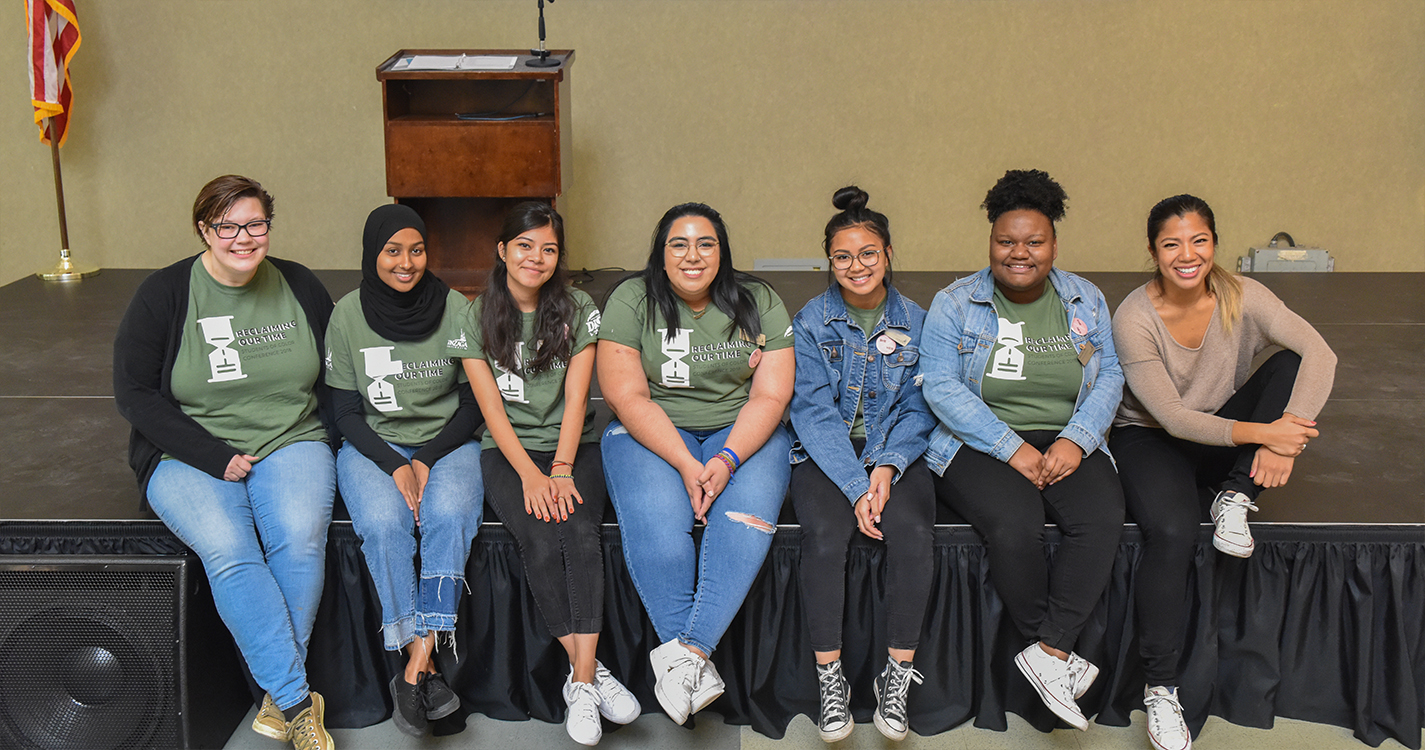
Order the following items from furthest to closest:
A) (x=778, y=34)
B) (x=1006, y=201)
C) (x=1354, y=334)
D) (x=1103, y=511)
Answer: (x=778, y=34) < (x=1354, y=334) < (x=1006, y=201) < (x=1103, y=511)

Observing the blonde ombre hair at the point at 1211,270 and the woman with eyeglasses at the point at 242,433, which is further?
the blonde ombre hair at the point at 1211,270

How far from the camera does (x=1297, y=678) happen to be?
2.49m

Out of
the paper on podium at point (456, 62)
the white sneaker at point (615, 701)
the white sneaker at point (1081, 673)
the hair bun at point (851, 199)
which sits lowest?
the white sneaker at point (615, 701)

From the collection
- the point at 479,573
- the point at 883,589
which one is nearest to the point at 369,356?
the point at 479,573

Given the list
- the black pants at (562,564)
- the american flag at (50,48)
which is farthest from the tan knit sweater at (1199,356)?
the american flag at (50,48)

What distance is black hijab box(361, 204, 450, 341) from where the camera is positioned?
2441mm

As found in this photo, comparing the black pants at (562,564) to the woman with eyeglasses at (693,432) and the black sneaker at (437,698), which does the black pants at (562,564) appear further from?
the black sneaker at (437,698)

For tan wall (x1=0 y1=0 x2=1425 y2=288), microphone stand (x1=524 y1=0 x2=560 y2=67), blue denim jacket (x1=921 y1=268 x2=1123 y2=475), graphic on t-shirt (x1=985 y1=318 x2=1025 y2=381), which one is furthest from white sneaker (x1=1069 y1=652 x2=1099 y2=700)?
tan wall (x1=0 y1=0 x2=1425 y2=288)

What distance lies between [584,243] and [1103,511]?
400cm

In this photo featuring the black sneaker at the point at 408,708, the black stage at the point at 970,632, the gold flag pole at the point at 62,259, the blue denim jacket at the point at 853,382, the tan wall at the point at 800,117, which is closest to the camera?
the black sneaker at the point at 408,708

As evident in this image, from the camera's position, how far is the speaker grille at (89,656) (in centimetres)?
219

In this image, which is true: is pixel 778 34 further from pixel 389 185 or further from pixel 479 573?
pixel 479 573

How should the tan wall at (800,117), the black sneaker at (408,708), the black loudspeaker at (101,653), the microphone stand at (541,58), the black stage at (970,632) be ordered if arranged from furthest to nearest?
the tan wall at (800,117) < the microphone stand at (541,58) < the black stage at (970,632) < the black sneaker at (408,708) < the black loudspeaker at (101,653)

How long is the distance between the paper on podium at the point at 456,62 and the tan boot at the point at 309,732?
10.5 ft
